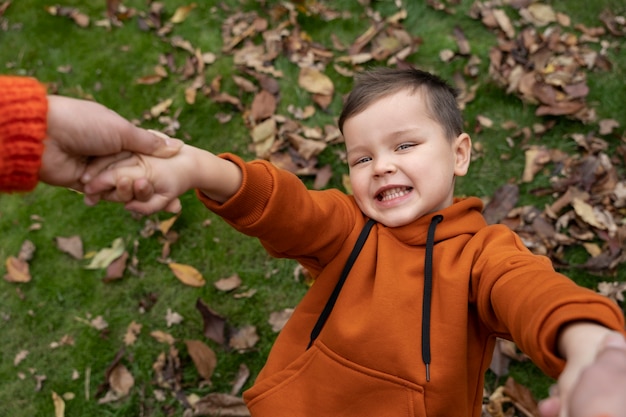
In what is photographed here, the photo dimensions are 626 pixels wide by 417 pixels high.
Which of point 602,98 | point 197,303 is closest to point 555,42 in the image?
point 602,98

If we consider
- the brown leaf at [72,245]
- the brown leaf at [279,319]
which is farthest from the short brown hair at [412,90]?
the brown leaf at [72,245]

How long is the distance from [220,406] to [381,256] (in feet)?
4.99

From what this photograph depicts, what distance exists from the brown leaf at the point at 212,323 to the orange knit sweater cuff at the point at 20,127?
2.01m

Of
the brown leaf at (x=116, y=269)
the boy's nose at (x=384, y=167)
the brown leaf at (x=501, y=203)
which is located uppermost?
the boy's nose at (x=384, y=167)

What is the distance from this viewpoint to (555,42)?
407 cm

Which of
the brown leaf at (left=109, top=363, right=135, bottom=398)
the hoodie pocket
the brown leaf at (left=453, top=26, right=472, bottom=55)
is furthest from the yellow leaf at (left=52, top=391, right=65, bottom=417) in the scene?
the brown leaf at (left=453, top=26, right=472, bottom=55)

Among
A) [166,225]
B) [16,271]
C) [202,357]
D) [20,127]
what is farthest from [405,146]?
[16,271]

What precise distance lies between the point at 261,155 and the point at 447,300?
2306 mm

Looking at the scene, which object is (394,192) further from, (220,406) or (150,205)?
(220,406)

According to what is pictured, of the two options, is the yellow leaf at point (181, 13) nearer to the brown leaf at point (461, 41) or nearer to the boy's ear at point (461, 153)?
the brown leaf at point (461, 41)

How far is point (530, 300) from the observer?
4.69ft

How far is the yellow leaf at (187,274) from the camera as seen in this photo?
3.43 m

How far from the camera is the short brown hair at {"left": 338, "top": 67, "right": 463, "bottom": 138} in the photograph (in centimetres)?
220

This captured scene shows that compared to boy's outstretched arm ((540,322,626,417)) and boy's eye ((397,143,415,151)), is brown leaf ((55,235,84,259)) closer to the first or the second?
boy's eye ((397,143,415,151))
